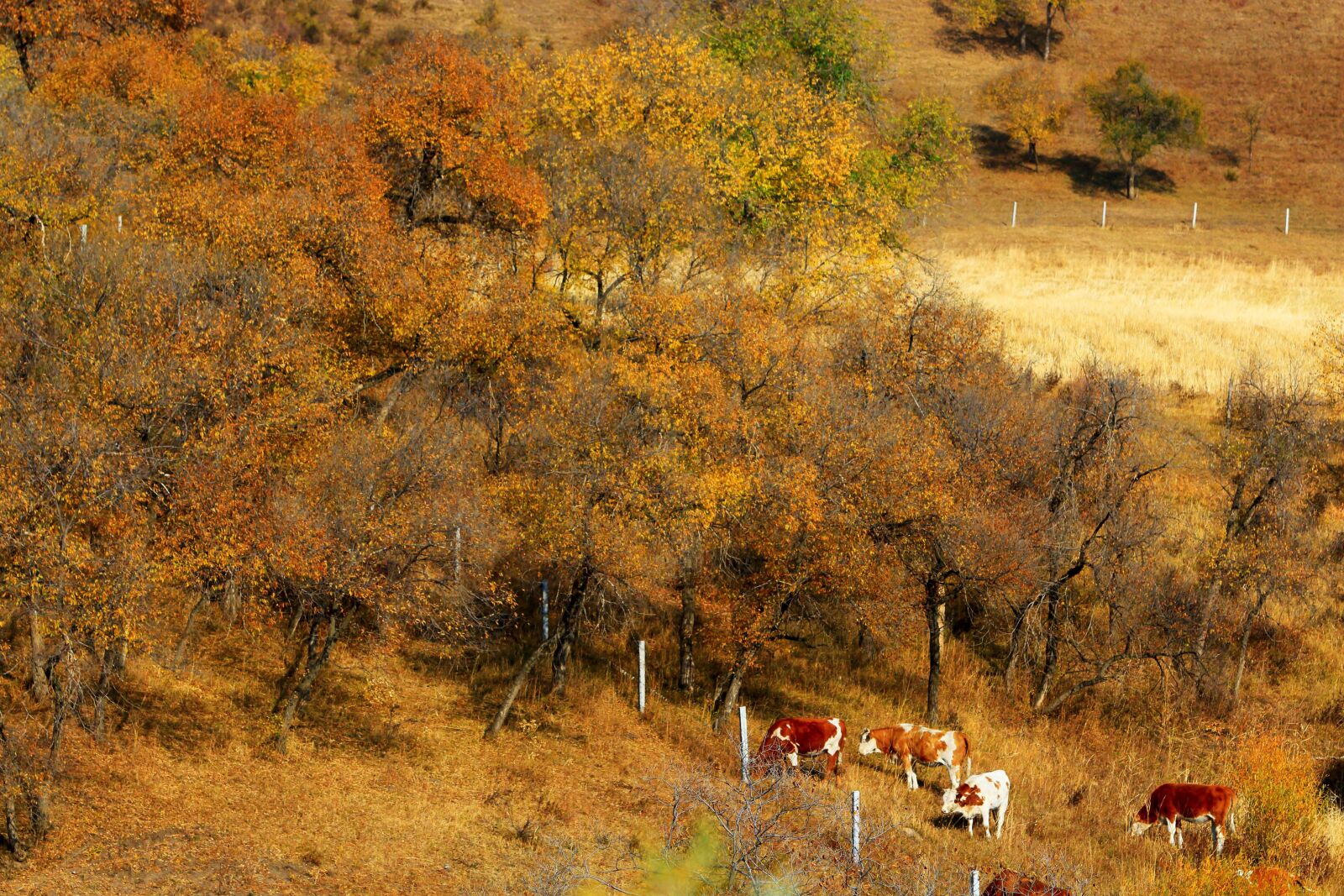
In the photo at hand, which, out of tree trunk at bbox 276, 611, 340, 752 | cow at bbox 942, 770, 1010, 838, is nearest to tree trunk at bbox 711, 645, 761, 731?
cow at bbox 942, 770, 1010, 838

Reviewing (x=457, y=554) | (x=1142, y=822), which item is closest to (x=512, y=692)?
(x=457, y=554)

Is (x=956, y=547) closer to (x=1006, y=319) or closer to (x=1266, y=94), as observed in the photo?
(x=1006, y=319)

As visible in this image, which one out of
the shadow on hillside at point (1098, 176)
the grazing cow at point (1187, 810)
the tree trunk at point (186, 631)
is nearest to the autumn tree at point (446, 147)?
the tree trunk at point (186, 631)

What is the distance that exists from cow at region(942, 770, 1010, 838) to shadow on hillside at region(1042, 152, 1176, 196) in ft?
209

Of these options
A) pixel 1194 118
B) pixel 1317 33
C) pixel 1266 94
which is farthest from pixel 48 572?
pixel 1317 33

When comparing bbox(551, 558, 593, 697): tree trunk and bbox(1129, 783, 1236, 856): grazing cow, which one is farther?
bbox(551, 558, 593, 697): tree trunk

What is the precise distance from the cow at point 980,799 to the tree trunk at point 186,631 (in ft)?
47.2

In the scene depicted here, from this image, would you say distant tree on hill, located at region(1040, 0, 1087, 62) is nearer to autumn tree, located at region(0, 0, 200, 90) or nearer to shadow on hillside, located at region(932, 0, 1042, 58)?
shadow on hillside, located at region(932, 0, 1042, 58)

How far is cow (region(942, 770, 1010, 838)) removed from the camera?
78.0 feet

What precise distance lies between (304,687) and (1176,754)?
18411mm

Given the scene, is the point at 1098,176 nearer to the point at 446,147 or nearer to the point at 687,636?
the point at 446,147

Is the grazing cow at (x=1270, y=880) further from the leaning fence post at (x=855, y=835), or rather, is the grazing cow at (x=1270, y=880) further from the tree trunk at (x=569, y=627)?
the tree trunk at (x=569, y=627)

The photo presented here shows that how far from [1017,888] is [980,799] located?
15.8ft

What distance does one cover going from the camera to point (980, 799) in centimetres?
2381
